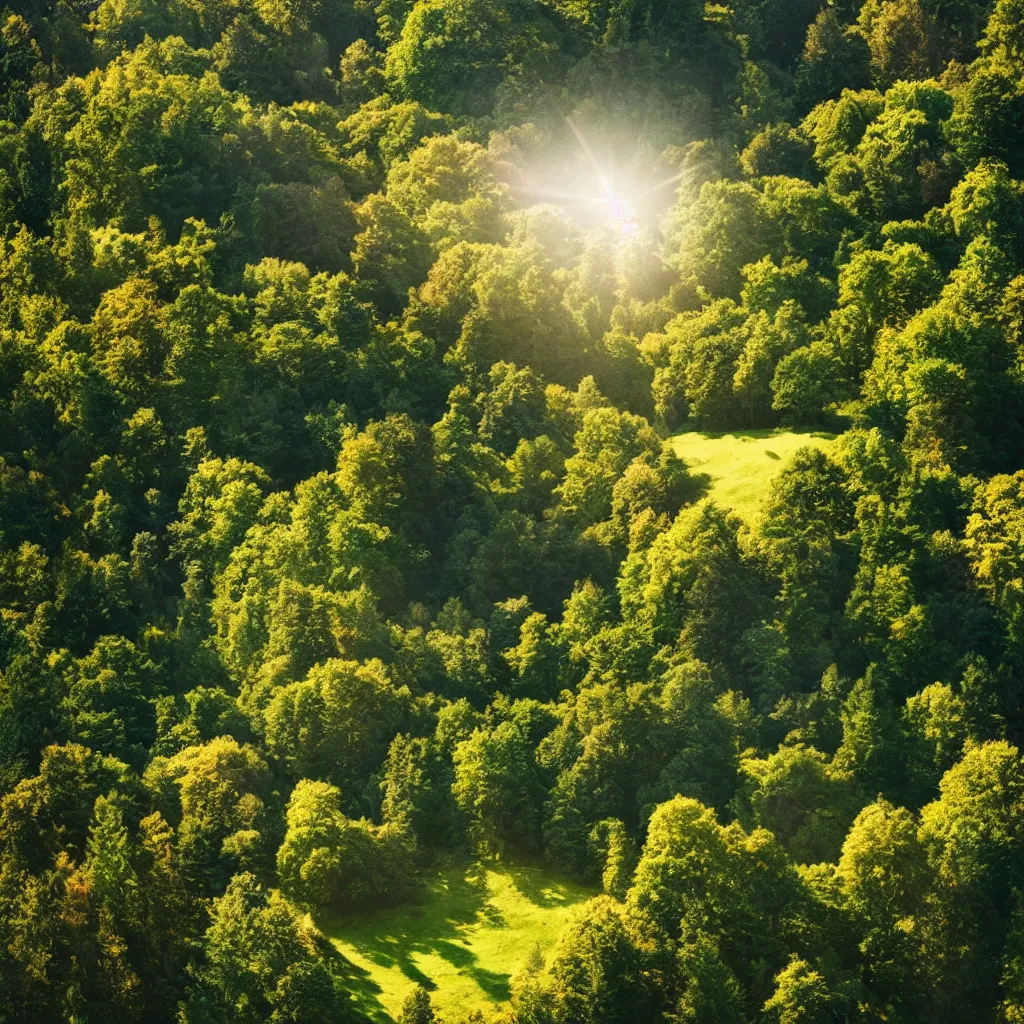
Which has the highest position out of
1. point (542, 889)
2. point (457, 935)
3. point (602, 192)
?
point (602, 192)

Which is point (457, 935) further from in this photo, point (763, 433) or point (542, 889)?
point (763, 433)

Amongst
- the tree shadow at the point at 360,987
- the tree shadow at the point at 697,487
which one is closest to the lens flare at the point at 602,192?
the tree shadow at the point at 697,487

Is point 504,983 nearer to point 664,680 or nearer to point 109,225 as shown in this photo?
point 664,680

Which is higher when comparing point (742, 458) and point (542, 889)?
point (742, 458)

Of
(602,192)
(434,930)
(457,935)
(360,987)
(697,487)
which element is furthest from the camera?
(602,192)

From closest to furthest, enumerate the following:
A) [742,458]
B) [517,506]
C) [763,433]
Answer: [742,458] < [517,506] < [763,433]

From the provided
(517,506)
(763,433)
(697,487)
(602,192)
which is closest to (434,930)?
(517,506)
